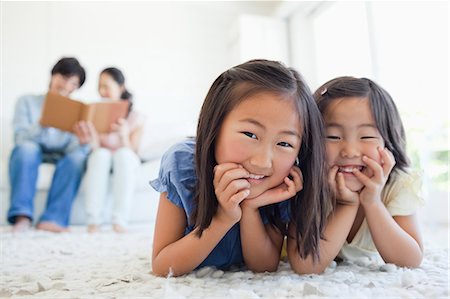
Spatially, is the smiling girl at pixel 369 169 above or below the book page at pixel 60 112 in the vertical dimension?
below

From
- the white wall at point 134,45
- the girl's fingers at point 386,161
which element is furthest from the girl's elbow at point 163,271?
the white wall at point 134,45

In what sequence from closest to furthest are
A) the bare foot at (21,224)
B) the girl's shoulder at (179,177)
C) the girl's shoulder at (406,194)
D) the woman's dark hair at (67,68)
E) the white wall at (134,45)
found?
1. the girl's shoulder at (179,177)
2. the girl's shoulder at (406,194)
3. the bare foot at (21,224)
4. the woman's dark hair at (67,68)
5. the white wall at (134,45)

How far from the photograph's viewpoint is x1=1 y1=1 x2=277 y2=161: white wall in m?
2.66

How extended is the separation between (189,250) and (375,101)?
471 millimetres

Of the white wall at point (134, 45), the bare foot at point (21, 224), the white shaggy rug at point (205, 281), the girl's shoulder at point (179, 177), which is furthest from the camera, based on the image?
the white wall at point (134, 45)

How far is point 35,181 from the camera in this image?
5.88ft

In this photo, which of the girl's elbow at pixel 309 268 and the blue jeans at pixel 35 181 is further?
the blue jeans at pixel 35 181

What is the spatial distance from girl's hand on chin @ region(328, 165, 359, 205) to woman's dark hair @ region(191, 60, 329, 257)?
31 millimetres

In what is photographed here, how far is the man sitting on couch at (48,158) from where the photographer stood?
5.59 ft

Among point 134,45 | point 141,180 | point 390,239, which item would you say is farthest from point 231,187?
point 134,45

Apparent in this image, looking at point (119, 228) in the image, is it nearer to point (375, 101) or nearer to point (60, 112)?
point (60, 112)

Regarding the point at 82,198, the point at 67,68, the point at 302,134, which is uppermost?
the point at 67,68

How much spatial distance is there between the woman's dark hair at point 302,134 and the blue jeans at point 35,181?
4.24 feet

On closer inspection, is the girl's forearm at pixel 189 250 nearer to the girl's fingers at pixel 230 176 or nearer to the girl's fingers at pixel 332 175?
the girl's fingers at pixel 230 176
